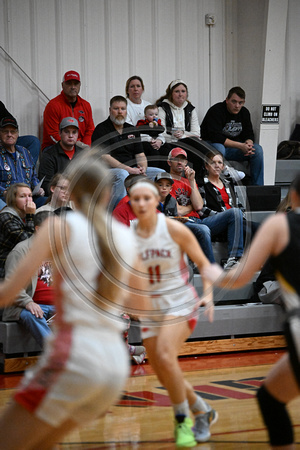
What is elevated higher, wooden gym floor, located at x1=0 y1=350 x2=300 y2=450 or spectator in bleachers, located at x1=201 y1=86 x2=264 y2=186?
spectator in bleachers, located at x1=201 y1=86 x2=264 y2=186

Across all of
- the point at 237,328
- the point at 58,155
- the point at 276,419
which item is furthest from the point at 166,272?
the point at 58,155

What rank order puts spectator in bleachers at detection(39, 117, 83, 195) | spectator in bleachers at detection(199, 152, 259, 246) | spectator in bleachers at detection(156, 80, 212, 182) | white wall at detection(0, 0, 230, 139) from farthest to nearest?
white wall at detection(0, 0, 230, 139) < spectator in bleachers at detection(156, 80, 212, 182) < spectator in bleachers at detection(39, 117, 83, 195) < spectator in bleachers at detection(199, 152, 259, 246)

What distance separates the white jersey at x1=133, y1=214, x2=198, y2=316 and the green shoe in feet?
2.17

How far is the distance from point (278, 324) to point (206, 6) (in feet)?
19.0

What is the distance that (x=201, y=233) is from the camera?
5180 mm

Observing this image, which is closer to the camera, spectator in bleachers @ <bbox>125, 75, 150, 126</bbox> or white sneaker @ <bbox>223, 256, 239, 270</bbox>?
white sneaker @ <bbox>223, 256, 239, 270</bbox>

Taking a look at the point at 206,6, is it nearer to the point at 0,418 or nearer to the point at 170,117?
the point at 170,117

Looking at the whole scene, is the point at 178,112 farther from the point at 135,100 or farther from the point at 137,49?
the point at 137,49

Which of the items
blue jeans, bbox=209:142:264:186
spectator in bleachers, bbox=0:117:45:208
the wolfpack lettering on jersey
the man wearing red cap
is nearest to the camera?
the wolfpack lettering on jersey

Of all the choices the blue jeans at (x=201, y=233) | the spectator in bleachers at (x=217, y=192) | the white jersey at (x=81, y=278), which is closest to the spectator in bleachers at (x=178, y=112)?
the spectator in bleachers at (x=217, y=192)

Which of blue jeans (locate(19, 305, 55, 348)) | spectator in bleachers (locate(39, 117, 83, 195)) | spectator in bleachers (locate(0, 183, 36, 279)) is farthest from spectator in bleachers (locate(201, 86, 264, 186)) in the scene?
blue jeans (locate(19, 305, 55, 348))

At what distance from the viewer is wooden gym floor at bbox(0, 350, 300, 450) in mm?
4254

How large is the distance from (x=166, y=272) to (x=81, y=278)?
1.23 m

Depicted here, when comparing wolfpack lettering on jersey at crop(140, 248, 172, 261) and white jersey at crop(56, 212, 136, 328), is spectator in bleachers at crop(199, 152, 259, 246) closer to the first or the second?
wolfpack lettering on jersey at crop(140, 248, 172, 261)
